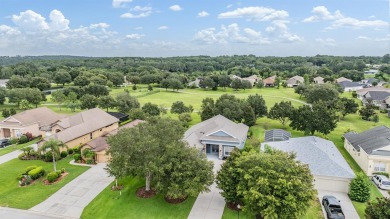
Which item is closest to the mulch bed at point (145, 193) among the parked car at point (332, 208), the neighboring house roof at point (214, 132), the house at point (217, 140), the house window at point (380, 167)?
the neighboring house roof at point (214, 132)

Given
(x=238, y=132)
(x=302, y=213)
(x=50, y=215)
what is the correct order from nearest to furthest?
1. (x=302, y=213)
2. (x=50, y=215)
3. (x=238, y=132)

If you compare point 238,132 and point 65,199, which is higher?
point 238,132

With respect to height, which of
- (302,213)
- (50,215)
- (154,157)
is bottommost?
(50,215)

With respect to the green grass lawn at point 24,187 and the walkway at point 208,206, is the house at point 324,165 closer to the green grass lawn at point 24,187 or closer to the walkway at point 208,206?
the walkway at point 208,206

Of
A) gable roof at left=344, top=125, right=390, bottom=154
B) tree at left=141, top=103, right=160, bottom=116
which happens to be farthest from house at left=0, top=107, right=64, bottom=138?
gable roof at left=344, top=125, right=390, bottom=154

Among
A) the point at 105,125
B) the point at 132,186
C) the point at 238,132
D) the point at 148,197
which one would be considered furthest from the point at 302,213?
the point at 105,125

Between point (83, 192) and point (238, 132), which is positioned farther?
point (238, 132)

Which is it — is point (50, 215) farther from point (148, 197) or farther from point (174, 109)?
point (174, 109)

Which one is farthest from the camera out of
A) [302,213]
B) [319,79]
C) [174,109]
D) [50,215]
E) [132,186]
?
[319,79]
